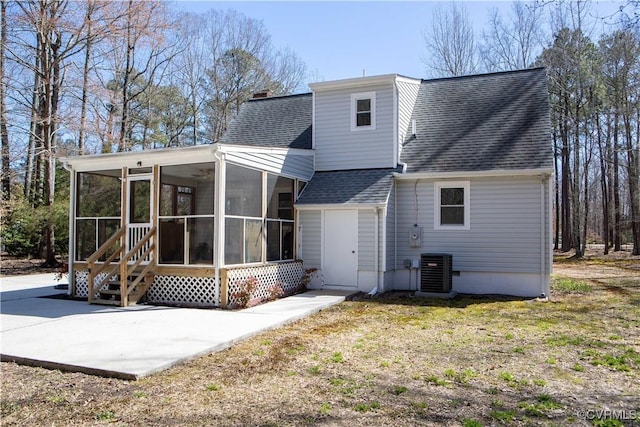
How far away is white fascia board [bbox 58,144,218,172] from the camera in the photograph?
8.95m

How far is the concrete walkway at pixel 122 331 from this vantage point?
5324 millimetres

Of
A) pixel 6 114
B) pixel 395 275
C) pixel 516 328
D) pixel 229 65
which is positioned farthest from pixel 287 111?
pixel 229 65

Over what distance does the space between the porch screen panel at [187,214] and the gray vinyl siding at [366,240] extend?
3756 millimetres

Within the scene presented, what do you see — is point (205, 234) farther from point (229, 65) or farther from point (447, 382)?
point (229, 65)

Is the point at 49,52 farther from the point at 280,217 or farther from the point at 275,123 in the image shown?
the point at 280,217

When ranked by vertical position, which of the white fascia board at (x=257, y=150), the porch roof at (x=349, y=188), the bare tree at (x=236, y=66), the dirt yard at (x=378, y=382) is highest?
the bare tree at (x=236, y=66)

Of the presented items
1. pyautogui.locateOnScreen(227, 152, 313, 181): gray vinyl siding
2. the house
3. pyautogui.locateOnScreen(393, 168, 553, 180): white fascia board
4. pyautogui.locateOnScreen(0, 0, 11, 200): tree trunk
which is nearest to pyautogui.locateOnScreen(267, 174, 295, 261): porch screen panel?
the house

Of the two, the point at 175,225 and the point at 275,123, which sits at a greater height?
the point at 275,123

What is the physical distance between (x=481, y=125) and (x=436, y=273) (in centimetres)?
458

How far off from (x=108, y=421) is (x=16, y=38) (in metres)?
18.7

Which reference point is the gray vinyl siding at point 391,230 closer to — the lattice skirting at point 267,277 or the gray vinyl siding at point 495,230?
the gray vinyl siding at point 495,230

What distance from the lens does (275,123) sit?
1514 centimetres

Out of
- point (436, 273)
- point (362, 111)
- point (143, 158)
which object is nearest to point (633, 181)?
point (362, 111)

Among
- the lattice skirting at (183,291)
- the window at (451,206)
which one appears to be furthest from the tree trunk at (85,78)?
the window at (451,206)
